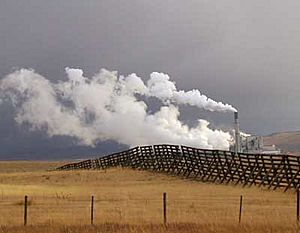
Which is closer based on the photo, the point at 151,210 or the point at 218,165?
the point at 151,210

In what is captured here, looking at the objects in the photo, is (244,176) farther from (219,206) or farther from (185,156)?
(219,206)

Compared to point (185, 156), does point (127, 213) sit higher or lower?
lower

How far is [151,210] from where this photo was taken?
27438 millimetres

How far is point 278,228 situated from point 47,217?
9.13 meters

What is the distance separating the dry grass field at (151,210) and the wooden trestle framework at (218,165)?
170 centimetres

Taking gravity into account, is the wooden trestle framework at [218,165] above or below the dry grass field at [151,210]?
above

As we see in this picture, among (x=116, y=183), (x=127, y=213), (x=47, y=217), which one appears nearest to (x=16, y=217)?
(x=47, y=217)

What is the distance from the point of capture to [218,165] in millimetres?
50906

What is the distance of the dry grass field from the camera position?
20812 millimetres

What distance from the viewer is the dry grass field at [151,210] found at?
2081 centimetres

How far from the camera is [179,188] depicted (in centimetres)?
4291

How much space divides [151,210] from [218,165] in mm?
24031

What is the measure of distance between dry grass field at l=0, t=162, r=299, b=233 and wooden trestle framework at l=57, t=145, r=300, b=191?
1.70 m

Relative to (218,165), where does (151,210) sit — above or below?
below
